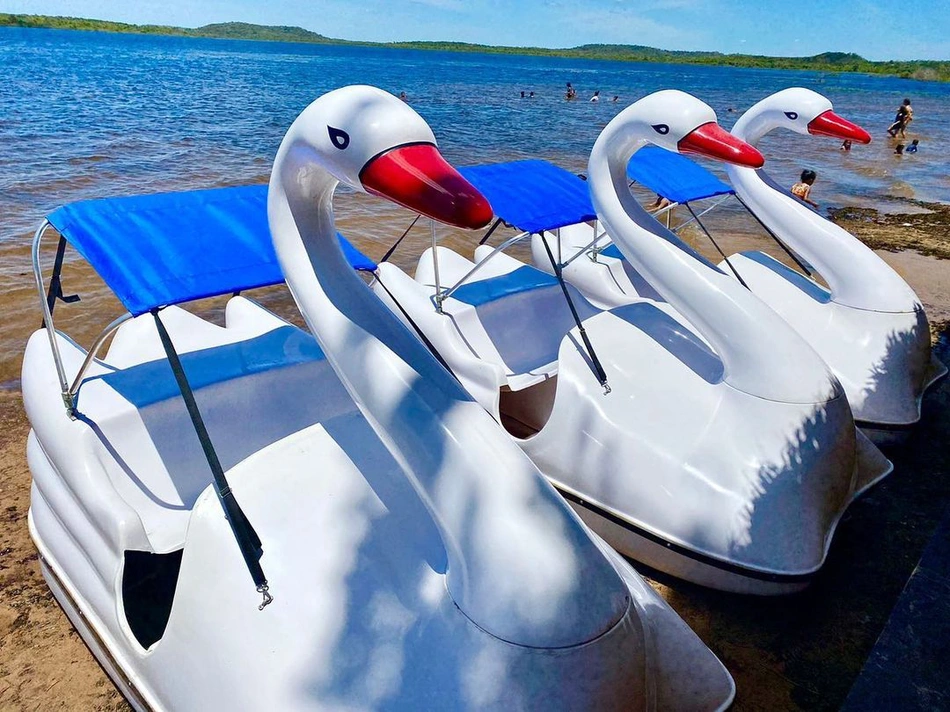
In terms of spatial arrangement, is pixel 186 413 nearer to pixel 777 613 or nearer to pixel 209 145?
pixel 777 613

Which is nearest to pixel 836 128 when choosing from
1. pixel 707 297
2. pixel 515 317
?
pixel 707 297

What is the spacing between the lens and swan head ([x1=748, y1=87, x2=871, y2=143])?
16.2ft

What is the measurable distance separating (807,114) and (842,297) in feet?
4.80

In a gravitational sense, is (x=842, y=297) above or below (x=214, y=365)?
above

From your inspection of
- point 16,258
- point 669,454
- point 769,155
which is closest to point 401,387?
point 669,454

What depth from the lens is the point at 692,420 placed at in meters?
3.66

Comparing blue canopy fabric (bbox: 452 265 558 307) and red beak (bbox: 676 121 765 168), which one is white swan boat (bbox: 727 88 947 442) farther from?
red beak (bbox: 676 121 765 168)

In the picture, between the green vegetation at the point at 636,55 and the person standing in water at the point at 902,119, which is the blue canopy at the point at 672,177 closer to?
the person standing in water at the point at 902,119

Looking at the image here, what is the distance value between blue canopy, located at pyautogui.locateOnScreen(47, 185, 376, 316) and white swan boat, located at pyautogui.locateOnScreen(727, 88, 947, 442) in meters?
3.54

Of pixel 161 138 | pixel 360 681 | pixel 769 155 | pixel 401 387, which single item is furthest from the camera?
pixel 769 155

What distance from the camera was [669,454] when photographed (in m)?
3.57

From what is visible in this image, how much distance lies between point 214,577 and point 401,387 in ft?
3.15

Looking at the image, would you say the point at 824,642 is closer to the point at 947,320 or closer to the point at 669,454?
the point at 669,454

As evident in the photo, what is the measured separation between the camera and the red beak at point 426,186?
170 centimetres
